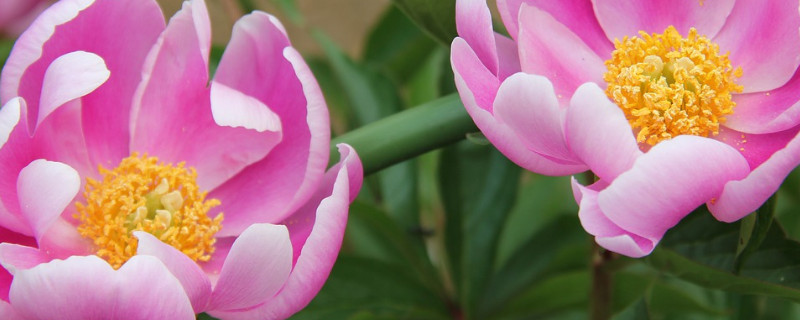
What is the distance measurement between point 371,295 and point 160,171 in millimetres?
181

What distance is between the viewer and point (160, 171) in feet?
1.72

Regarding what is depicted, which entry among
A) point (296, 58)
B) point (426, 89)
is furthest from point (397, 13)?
point (296, 58)

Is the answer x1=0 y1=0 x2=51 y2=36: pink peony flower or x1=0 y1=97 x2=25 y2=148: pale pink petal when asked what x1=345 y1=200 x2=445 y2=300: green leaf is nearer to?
x1=0 y1=97 x2=25 y2=148: pale pink petal

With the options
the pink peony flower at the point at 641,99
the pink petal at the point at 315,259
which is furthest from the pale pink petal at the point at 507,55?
the pink petal at the point at 315,259

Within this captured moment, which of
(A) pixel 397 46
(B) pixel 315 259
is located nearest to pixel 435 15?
(B) pixel 315 259

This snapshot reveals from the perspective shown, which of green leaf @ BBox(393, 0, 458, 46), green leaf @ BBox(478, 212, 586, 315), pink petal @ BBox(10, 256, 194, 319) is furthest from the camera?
green leaf @ BBox(478, 212, 586, 315)

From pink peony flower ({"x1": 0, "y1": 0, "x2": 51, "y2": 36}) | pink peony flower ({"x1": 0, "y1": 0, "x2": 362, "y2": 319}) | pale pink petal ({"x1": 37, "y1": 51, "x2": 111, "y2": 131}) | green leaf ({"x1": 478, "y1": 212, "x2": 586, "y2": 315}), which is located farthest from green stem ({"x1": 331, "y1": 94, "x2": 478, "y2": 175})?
pink peony flower ({"x1": 0, "y1": 0, "x2": 51, "y2": 36})

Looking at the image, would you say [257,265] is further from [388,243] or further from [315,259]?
[388,243]

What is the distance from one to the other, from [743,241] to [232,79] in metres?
0.27

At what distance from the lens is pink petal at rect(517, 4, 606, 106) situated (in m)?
0.47

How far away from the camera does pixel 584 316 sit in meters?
0.79

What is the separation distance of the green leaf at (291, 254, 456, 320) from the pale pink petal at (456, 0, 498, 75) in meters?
0.20

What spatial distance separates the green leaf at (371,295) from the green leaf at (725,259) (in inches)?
7.3

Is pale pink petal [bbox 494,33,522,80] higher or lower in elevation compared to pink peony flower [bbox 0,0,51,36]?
higher
